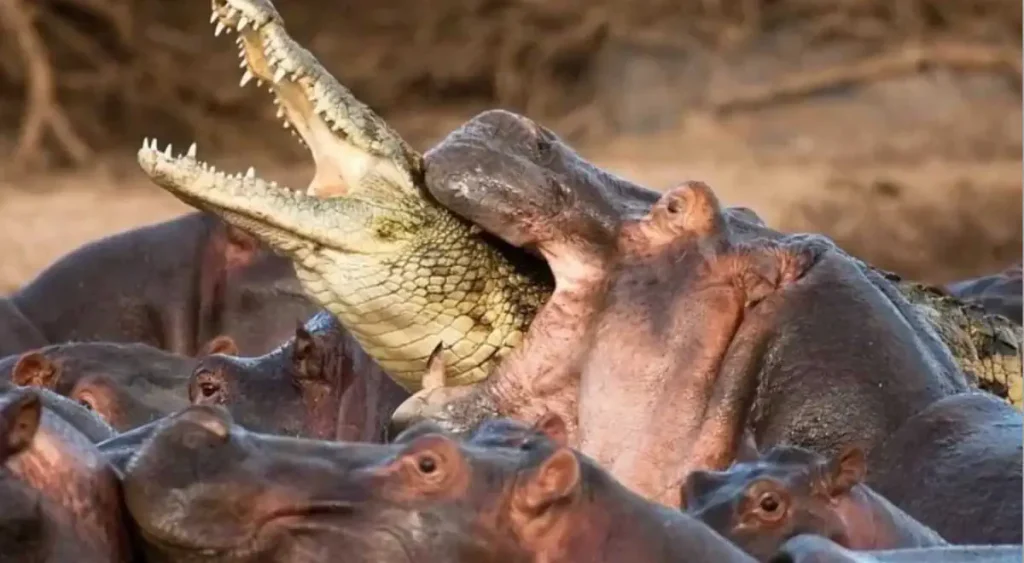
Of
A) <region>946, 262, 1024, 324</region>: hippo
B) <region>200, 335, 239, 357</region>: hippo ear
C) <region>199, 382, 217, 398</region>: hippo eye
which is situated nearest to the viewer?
<region>199, 382, 217, 398</region>: hippo eye

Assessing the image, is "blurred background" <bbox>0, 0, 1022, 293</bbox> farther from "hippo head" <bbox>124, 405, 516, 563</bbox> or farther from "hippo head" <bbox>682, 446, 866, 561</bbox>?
"hippo head" <bbox>124, 405, 516, 563</bbox>

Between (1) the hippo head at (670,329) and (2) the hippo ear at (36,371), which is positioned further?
(2) the hippo ear at (36,371)

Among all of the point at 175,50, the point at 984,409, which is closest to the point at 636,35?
the point at 175,50

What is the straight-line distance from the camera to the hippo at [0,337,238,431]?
4.58 m

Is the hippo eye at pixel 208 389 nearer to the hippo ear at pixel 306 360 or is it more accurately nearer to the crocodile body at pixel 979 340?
the hippo ear at pixel 306 360

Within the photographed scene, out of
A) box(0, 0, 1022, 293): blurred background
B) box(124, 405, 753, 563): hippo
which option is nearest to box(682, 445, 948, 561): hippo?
box(124, 405, 753, 563): hippo

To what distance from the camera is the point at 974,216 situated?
1198 centimetres

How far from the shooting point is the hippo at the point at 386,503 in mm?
2523

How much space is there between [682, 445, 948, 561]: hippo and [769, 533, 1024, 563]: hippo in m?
0.21

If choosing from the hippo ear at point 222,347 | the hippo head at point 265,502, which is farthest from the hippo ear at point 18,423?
the hippo ear at point 222,347

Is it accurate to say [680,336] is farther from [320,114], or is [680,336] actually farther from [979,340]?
[979,340]

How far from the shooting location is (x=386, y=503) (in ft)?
8.56

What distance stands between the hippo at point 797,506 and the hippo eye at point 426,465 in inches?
20.7

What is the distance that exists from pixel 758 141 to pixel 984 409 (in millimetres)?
9806
